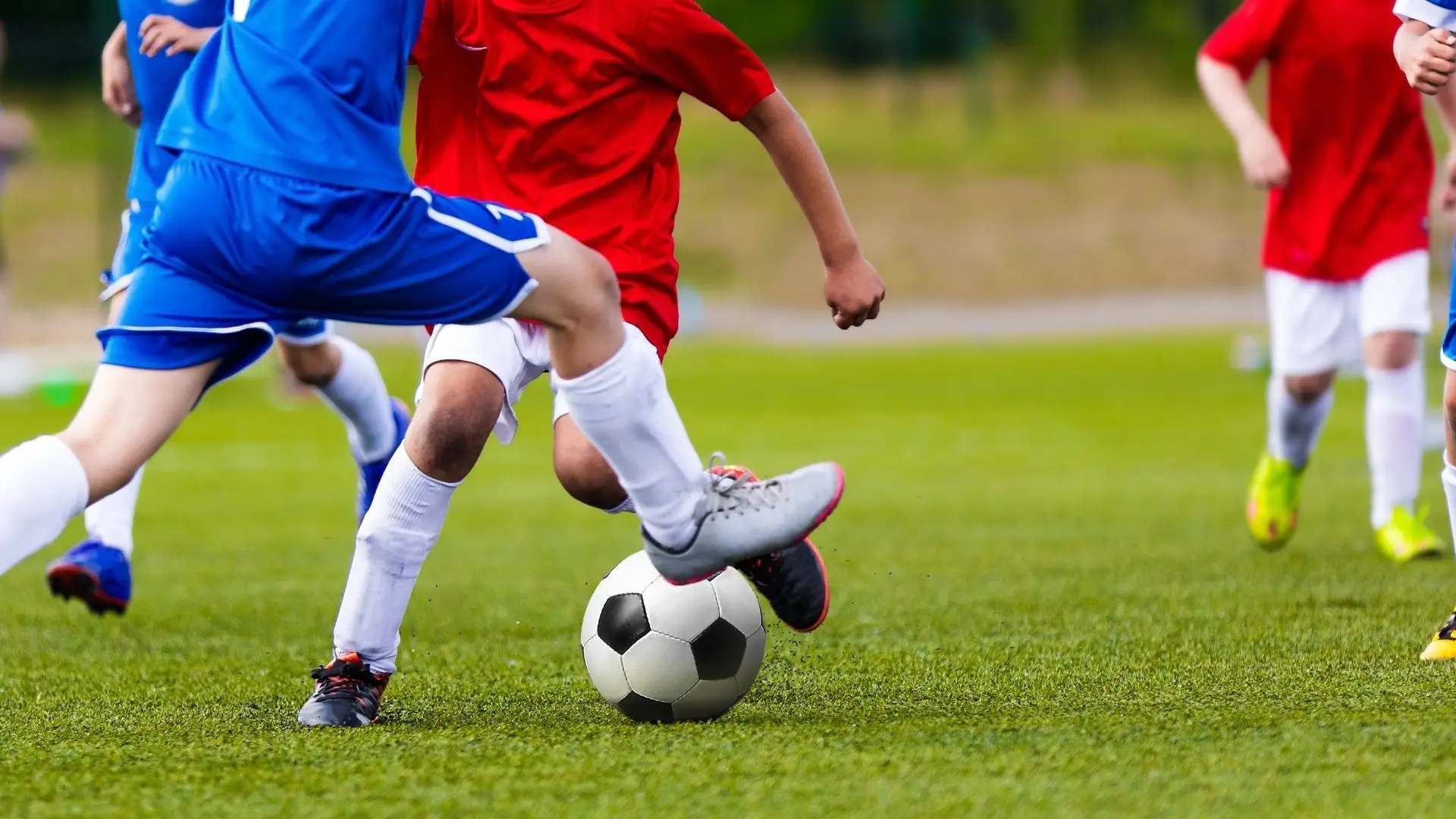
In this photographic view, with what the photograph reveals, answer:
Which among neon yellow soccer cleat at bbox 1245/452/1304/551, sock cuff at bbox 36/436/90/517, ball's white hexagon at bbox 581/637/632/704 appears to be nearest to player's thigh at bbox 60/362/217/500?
sock cuff at bbox 36/436/90/517

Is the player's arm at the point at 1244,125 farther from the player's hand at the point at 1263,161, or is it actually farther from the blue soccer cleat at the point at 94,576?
the blue soccer cleat at the point at 94,576

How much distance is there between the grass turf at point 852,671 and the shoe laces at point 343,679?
93mm

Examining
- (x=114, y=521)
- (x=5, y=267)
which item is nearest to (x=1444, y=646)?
(x=114, y=521)

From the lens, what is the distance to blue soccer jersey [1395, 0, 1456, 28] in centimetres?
385

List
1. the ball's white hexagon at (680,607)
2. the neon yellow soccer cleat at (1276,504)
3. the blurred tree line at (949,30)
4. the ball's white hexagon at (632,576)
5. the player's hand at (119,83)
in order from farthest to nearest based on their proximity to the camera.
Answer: the blurred tree line at (949,30)
the neon yellow soccer cleat at (1276,504)
the player's hand at (119,83)
the ball's white hexagon at (632,576)
the ball's white hexagon at (680,607)

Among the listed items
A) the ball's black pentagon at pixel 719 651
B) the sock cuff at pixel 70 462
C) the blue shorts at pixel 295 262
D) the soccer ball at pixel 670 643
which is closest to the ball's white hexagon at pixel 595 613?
the soccer ball at pixel 670 643

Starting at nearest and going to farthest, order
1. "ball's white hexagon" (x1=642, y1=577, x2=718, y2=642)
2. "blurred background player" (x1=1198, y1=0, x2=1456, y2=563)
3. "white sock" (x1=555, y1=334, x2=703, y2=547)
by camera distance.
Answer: "white sock" (x1=555, y1=334, x2=703, y2=547)
"ball's white hexagon" (x1=642, y1=577, x2=718, y2=642)
"blurred background player" (x1=1198, y1=0, x2=1456, y2=563)

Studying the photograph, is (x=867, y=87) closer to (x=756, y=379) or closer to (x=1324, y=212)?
(x=756, y=379)

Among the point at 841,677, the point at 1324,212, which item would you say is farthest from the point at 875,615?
the point at 1324,212

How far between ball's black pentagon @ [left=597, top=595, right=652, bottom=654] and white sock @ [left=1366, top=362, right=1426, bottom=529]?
127 inches

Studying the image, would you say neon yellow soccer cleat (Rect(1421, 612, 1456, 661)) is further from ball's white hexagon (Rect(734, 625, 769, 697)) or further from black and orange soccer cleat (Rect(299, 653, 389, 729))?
black and orange soccer cleat (Rect(299, 653, 389, 729))

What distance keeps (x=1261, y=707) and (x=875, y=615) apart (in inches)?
68.9

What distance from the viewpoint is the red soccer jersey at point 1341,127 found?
20.0 ft

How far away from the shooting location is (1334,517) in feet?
24.5
